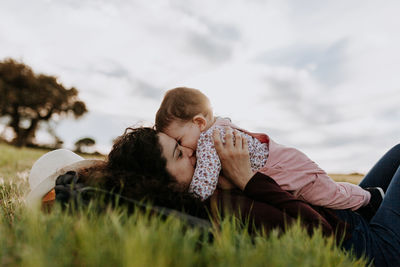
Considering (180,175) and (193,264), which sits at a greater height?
(180,175)

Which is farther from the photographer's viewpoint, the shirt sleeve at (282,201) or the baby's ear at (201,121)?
the baby's ear at (201,121)

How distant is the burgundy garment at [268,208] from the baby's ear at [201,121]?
35.2 inches

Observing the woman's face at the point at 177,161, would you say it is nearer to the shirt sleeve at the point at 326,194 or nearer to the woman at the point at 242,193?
the woman at the point at 242,193

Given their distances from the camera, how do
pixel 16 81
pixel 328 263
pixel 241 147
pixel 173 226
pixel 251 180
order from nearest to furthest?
pixel 328 263 → pixel 173 226 → pixel 251 180 → pixel 241 147 → pixel 16 81

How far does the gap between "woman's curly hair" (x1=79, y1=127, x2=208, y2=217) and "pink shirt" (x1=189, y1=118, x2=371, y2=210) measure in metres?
0.39

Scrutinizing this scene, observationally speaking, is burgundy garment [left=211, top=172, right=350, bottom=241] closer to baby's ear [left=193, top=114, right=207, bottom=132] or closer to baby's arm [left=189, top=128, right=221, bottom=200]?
baby's arm [left=189, top=128, right=221, bottom=200]

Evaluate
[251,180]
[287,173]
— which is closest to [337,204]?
[287,173]

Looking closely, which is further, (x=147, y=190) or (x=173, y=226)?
(x=147, y=190)

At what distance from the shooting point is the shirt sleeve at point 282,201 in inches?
88.8

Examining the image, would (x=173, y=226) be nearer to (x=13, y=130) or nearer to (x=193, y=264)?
(x=193, y=264)

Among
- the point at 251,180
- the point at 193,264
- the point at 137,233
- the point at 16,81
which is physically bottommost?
the point at 193,264

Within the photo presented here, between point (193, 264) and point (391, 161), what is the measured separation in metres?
3.16

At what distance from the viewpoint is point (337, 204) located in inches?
115

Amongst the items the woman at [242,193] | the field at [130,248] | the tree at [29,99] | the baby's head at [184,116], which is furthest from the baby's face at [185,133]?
the tree at [29,99]
